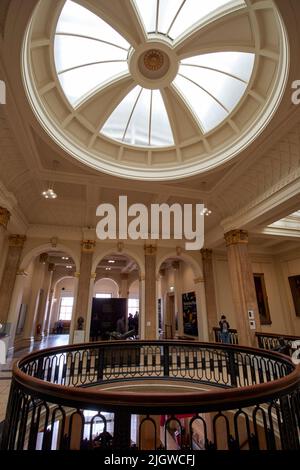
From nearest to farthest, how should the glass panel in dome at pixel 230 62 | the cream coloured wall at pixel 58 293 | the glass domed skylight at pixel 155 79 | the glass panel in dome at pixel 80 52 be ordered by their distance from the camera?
the glass domed skylight at pixel 155 79 → the glass panel in dome at pixel 80 52 → the glass panel in dome at pixel 230 62 → the cream coloured wall at pixel 58 293

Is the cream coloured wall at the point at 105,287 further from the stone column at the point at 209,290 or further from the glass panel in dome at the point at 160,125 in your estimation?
the glass panel in dome at the point at 160,125

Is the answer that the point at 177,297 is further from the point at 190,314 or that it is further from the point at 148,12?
the point at 148,12

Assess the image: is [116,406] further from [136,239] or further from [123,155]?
[136,239]

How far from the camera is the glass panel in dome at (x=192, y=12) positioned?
4.77 metres

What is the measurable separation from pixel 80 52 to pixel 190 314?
12.5 m

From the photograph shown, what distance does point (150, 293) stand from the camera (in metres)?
10.7

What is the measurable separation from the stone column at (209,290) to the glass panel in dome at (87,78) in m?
8.61

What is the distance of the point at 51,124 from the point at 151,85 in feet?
9.11

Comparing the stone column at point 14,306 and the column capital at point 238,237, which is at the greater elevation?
the column capital at point 238,237

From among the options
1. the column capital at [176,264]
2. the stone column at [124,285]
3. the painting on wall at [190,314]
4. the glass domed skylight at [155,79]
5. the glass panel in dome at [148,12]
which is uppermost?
the glass panel in dome at [148,12]

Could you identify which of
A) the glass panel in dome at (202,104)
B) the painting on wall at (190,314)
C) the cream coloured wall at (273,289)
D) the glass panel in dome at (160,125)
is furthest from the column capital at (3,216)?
the painting on wall at (190,314)

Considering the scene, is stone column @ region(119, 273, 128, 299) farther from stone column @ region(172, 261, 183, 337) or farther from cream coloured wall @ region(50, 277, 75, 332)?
cream coloured wall @ region(50, 277, 75, 332)

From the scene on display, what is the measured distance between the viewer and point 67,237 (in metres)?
10.6
